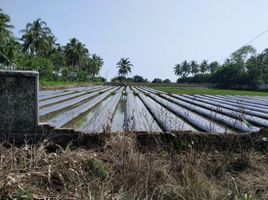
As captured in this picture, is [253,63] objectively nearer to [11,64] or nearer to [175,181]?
[11,64]

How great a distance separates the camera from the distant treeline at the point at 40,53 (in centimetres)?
3303

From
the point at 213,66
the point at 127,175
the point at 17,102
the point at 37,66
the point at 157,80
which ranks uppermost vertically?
the point at 213,66

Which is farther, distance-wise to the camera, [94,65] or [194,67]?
[194,67]

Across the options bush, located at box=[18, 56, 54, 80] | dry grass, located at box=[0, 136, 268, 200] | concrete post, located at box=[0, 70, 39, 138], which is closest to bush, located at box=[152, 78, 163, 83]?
bush, located at box=[18, 56, 54, 80]

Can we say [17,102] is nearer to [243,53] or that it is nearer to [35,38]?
[35,38]

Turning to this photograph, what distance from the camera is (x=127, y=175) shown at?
4328 mm

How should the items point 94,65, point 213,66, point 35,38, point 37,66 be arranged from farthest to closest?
point 213,66 < point 94,65 < point 35,38 < point 37,66

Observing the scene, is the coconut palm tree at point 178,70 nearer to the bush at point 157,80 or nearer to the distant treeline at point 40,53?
the bush at point 157,80

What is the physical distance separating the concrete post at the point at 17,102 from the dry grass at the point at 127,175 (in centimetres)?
64

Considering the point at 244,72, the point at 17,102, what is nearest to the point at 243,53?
the point at 244,72

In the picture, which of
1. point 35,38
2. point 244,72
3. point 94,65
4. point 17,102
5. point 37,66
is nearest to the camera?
point 17,102

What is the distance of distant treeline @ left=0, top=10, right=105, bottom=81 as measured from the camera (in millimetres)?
33031

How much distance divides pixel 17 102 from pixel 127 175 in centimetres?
248

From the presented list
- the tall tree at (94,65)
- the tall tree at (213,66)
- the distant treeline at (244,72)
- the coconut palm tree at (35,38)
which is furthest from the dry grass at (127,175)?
the tall tree at (213,66)
